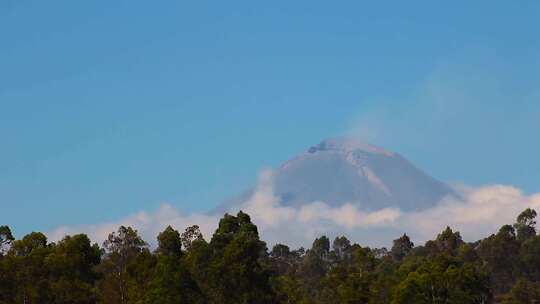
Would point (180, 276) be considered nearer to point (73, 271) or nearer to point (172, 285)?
point (172, 285)

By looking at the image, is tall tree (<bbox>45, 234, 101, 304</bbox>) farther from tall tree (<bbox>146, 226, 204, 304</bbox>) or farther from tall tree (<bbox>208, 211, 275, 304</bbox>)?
tall tree (<bbox>208, 211, 275, 304</bbox>)

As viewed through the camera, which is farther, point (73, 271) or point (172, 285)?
point (73, 271)

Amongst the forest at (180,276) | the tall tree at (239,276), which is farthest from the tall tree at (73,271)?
the tall tree at (239,276)

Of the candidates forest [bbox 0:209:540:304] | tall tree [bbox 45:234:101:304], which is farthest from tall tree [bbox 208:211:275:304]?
tall tree [bbox 45:234:101:304]

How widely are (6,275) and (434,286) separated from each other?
40.8m

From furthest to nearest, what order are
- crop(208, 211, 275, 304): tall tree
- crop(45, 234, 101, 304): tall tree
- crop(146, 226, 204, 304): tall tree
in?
crop(208, 211, 275, 304): tall tree, crop(45, 234, 101, 304): tall tree, crop(146, 226, 204, 304): tall tree

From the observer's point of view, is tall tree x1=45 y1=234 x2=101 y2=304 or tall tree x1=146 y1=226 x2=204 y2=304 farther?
tall tree x1=45 y1=234 x2=101 y2=304

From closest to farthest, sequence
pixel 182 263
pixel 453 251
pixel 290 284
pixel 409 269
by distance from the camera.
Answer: pixel 182 263, pixel 290 284, pixel 409 269, pixel 453 251

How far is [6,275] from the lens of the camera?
3467 inches

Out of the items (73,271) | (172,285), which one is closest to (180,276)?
(172,285)

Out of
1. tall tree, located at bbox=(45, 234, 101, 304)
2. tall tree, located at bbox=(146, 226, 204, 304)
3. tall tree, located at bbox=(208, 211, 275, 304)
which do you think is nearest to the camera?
tall tree, located at bbox=(146, 226, 204, 304)

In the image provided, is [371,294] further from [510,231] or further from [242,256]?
[510,231]

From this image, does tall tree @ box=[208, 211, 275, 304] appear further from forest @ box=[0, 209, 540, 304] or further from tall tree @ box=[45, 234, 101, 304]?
tall tree @ box=[45, 234, 101, 304]

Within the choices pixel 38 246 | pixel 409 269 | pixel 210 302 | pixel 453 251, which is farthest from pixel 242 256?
pixel 453 251
